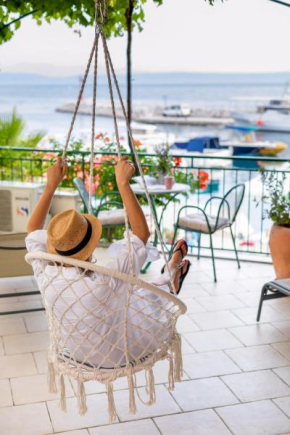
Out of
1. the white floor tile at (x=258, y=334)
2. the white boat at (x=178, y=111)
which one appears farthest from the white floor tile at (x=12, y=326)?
the white boat at (x=178, y=111)

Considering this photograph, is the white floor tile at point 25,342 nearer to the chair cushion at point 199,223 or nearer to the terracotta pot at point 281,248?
the chair cushion at point 199,223

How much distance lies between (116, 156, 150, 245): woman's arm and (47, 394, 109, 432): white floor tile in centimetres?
99

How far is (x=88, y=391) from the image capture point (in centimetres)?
327

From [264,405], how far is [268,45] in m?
34.0

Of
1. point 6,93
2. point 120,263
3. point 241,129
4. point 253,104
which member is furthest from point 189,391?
point 6,93

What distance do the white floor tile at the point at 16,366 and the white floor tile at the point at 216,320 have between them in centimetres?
120

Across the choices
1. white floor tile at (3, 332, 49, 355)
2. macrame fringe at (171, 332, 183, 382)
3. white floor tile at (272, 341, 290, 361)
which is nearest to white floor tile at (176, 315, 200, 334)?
white floor tile at (272, 341, 290, 361)

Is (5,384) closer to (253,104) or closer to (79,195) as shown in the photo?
(79,195)

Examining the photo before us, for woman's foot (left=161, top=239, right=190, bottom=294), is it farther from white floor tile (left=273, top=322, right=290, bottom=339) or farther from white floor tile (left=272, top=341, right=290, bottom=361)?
white floor tile (left=273, top=322, right=290, bottom=339)

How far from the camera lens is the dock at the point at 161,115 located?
35.1 metres

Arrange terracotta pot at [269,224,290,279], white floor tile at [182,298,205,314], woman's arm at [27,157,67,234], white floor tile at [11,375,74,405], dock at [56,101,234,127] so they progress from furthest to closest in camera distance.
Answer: dock at [56,101,234,127], terracotta pot at [269,224,290,279], white floor tile at [182,298,205,314], white floor tile at [11,375,74,405], woman's arm at [27,157,67,234]

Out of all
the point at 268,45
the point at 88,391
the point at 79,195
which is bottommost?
the point at 88,391

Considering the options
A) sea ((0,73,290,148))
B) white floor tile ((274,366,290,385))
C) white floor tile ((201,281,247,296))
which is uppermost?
sea ((0,73,290,148))

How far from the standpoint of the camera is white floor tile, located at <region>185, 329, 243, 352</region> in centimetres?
384
